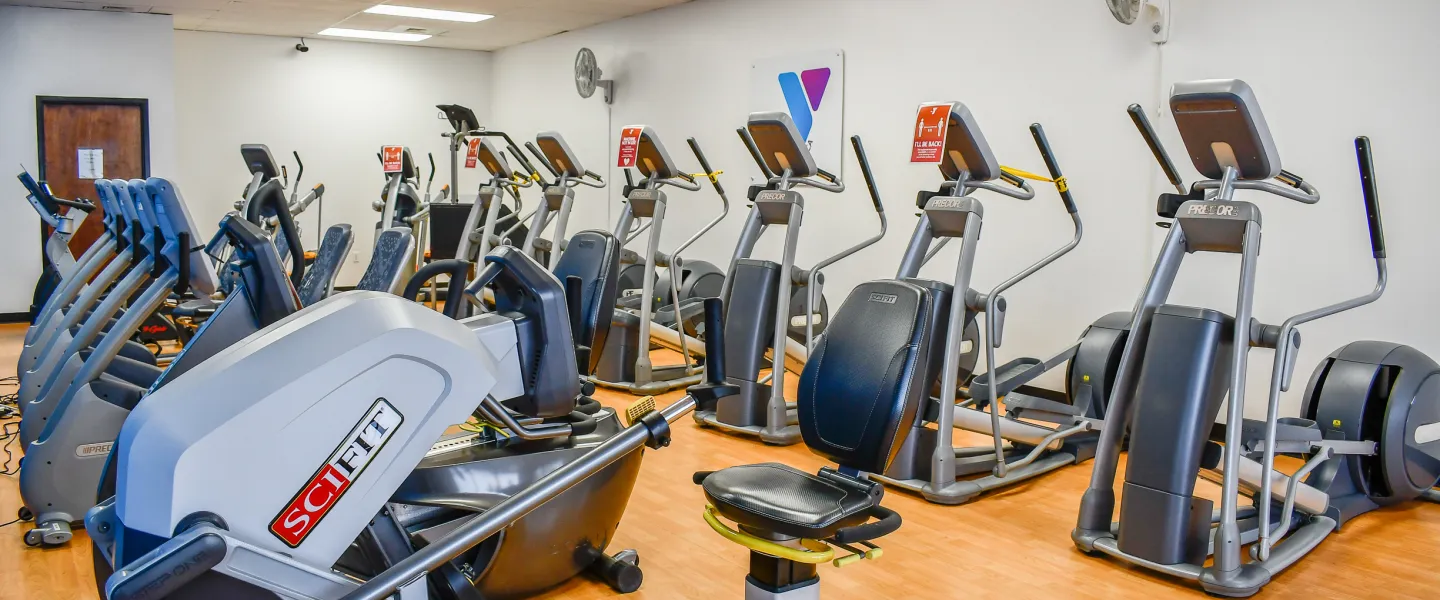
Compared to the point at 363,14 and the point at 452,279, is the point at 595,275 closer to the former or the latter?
the point at 452,279

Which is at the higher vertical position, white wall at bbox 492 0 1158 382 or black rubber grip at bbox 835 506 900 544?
white wall at bbox 492 0 1158 382

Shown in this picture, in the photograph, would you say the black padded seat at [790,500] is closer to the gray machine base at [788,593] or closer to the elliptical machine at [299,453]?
the gray machine base at [788,593]

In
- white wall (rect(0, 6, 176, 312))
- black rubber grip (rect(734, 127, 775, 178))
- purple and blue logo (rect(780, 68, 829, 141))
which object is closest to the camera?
black rubber grip (rect(734, 127, 775, 178))

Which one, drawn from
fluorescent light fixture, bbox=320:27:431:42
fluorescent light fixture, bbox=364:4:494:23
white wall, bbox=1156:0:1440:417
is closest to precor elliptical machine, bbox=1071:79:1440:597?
white wall, bbox=1156:0:1440:417

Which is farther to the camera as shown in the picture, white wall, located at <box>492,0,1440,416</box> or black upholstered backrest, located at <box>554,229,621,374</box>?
black upholstered backrest, located at <box>554,229,621,374</box>

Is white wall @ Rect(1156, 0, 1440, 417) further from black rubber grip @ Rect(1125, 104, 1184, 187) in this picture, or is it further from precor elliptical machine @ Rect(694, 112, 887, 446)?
precor elliptical machine @ Rect(694, 112, 887, 446)

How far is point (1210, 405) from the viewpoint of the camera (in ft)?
9.80

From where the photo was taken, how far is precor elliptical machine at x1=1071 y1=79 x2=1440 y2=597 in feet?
9.62

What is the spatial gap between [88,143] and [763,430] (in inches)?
270

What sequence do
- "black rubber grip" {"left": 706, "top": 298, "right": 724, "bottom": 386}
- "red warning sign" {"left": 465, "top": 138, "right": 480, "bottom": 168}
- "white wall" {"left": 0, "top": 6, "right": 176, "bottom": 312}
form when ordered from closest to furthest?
"black rubber grip" {"left": 706, "top": 298, "right": 724, "bottom": 386} < "red warning sign" {"left": 465, "top": 138, "right": 480, "bottom": 168} < "white wall" {"left": 0, "top": 6, "right": 176, "bottom": 312}

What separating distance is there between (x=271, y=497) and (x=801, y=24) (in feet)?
19.3

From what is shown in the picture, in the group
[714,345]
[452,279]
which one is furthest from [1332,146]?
[452,279]

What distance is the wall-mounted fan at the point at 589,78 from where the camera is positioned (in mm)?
8688

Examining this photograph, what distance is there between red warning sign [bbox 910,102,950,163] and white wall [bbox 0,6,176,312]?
24.2ft
